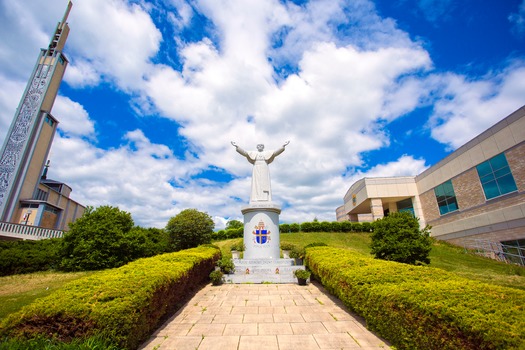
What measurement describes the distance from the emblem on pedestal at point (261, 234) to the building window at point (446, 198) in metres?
18.6

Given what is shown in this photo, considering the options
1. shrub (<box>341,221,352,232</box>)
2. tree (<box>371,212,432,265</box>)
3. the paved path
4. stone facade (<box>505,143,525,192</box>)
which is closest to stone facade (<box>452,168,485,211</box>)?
stone facade (<box>505,143,525,192</box>)

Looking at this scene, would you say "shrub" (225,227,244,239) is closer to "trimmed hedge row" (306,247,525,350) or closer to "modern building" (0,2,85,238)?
"modern building" (0,2,85,238)

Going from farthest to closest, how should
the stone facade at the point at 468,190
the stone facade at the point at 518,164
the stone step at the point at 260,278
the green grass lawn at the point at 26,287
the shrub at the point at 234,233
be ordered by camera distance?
the shrub at the point at 234,233 < the stone facade at the point at 468,190 < the stone facade at the point at 518,164 < the stone step at the point at 260,278 < the green grass lawn at the point at 26,287

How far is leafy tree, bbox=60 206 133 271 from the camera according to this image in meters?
10.7

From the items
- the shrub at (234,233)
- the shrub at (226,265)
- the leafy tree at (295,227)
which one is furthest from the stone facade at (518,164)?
the shrub at (234,233)

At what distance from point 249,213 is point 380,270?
8.41 metres

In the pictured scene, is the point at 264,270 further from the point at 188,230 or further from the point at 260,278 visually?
the point at 188,230

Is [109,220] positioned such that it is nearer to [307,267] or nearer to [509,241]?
[307,267]

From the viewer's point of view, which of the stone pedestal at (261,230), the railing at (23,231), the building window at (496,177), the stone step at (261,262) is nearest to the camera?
the stone step at (261,262)

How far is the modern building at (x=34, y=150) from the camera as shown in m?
21.2

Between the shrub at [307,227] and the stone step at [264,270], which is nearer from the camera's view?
the stone step at [264,270]

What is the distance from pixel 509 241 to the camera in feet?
51.7

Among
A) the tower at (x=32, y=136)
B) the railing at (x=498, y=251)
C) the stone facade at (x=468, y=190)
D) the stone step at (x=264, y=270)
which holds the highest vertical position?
the tower at (x=32, y=136)

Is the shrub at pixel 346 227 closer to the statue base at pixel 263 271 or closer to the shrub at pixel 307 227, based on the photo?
the shrub at pixel 307 227
